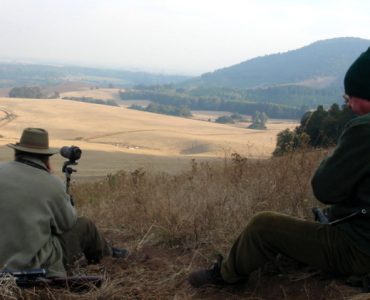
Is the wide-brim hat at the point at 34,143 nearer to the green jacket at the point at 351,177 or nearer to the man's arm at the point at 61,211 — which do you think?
the man's arm at the point at 61,211

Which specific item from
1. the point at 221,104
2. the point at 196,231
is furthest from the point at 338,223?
the point at 221,104

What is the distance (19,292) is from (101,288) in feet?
1.75

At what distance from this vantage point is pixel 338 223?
2904 millimetres

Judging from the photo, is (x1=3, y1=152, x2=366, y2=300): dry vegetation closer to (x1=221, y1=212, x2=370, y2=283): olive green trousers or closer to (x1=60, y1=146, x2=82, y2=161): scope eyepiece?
(x1=221, y1=212, x2=370, y2=283): olive green trousers

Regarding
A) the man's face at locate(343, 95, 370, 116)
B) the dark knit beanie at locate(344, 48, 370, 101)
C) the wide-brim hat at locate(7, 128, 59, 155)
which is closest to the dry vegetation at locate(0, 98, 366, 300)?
the wide-brim hat at locate(7, 128, 59, 155)

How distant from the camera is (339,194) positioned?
2.74 metres

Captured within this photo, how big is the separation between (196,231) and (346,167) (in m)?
2.14

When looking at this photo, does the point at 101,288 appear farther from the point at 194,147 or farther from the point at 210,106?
the point at 210,106

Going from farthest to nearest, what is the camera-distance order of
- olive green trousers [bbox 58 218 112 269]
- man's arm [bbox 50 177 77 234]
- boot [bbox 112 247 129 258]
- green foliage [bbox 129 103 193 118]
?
green foliage [bbox 129 103 193 118], boot [bbox 112 247 129 258], olive green trousers [bbox 58 218 112 269], man's arm [bbox 50 177 77 234]

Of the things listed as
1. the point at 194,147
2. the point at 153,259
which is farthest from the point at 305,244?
the point at 194,147

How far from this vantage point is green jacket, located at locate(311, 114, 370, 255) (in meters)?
2.65

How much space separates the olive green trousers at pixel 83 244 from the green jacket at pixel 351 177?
2.08 meters

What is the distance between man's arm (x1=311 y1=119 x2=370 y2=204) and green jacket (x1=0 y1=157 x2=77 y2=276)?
1803mm

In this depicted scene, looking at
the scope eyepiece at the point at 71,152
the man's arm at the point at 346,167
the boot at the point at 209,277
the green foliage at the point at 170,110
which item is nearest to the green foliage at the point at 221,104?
the green foliage at the point at 170,110
